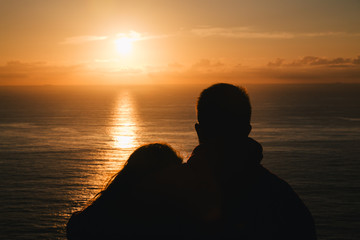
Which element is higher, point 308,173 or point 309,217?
point 309,217

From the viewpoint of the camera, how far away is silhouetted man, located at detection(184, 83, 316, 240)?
222cm

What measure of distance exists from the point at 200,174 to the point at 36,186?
65390 millimetres

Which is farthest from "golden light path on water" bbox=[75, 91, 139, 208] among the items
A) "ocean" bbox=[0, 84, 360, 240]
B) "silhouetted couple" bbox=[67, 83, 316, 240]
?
"silhouetted couple" bbox=[67, 83, 316, 240]

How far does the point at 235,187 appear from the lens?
2334 millimetres

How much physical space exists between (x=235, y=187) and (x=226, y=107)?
61 cm

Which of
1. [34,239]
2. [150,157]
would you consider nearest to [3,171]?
[34,239]

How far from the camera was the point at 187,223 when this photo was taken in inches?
86.5

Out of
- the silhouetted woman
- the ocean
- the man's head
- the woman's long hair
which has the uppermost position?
the man's head

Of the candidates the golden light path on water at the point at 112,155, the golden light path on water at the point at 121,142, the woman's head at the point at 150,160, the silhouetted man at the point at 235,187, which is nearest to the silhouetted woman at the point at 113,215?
the woman's head at the point at 150,160

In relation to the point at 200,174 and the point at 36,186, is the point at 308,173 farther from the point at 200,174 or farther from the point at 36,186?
the point at 200,174

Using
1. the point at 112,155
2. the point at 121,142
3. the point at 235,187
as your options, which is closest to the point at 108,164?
the point at 112,155

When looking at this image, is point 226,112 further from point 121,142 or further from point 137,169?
point 121,142

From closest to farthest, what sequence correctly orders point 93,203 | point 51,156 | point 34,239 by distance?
1. point 93,203
2. point 34,239
3. point 51,156

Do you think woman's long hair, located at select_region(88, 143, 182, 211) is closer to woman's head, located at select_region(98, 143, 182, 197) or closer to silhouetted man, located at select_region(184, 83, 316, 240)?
woman's head, located at select_region(98, 143, 182, 197)
